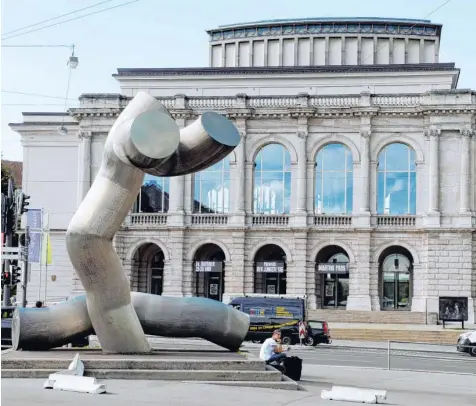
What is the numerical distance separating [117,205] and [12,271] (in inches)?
808

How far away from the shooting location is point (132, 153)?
21641 millimetres

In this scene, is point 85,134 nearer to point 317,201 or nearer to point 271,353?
point 317,201

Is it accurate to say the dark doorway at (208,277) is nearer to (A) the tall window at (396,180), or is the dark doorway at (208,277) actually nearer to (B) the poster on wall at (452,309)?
(A) the tall window at (396,180)

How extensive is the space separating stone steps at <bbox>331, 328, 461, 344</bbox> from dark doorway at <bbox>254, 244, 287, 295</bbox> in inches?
457

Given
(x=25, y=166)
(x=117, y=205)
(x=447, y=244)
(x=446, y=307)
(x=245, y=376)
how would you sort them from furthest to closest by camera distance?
(x=25, y=166), (x=447, y=244), (x=446, y=307), (x=117, y=205), (x=245, y=376)

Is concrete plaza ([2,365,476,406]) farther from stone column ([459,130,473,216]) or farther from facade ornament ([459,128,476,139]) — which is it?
facade ornament ([459,128,476,139])

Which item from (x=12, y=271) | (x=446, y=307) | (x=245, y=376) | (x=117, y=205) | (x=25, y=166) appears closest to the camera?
(x=245, y=376)

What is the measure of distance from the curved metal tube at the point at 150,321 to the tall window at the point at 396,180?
42.1 m

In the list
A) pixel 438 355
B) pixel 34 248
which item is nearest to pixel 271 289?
pixel 34 248

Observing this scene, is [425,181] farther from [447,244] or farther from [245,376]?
[245,376]

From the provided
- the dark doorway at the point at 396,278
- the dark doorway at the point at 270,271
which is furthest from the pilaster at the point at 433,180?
the dark doorway at the point at 270,271

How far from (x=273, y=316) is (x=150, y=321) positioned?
87.3 feet

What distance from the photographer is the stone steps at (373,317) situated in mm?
61531

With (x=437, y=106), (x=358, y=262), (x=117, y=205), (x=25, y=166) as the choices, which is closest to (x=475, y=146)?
(x=437, y=106)
